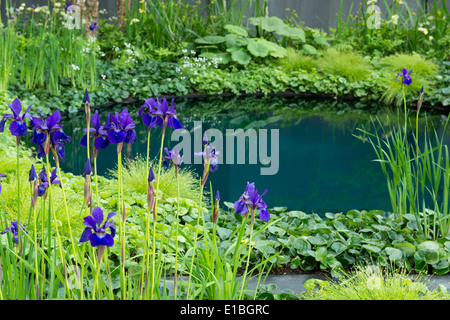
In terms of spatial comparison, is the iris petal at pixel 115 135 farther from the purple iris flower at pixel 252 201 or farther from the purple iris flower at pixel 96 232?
the purple iris flower at pixel 252 201

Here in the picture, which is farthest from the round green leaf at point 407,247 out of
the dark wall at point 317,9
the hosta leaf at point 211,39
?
the dark wall at point 317,9

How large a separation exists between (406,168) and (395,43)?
255 inches

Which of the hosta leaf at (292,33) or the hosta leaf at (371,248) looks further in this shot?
the hosta leaf at (292,33)

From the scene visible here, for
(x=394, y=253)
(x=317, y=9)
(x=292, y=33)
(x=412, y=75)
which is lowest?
(x=394, y=253)

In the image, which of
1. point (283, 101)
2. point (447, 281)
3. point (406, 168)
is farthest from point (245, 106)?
point (447, 281)

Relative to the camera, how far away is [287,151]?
5.43 meters

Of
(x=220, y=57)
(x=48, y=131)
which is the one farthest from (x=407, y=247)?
(x=220, y=57)

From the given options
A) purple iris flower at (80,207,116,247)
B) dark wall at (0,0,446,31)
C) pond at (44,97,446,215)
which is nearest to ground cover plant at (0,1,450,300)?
purple iris flower at (80,207,116,247)

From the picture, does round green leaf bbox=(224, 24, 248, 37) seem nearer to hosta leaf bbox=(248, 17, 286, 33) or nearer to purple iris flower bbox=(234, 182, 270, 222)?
hosta leaf bbox=(248, 17, 286, 33)

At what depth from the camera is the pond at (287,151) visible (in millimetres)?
4199

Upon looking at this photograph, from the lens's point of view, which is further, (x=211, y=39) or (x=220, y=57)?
(x=211, y=39)

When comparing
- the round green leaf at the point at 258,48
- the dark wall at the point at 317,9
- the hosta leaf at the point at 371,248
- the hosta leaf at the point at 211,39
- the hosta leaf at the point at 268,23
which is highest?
the dark wall at the point at 317,9

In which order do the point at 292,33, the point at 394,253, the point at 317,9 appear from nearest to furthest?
the point at 394,253, the point at 292,33, the point at 317,9

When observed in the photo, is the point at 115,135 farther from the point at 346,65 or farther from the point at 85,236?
the point at 346,65
